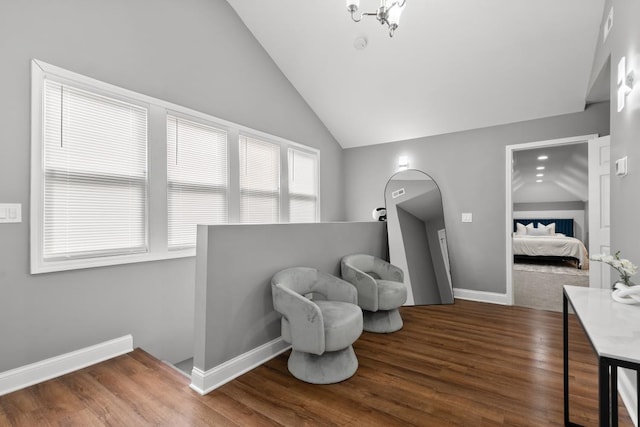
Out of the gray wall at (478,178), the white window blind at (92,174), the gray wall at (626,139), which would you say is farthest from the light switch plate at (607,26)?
the white window blind at (92,174)

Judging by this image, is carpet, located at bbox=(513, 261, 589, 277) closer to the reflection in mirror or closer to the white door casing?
the white door casing

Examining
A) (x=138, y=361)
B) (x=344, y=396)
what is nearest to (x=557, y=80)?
(x=344, y=396)

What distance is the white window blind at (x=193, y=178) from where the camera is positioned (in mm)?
2965

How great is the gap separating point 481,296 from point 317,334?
3262mm

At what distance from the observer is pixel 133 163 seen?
267 cm

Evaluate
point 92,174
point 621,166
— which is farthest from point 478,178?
point 92,174

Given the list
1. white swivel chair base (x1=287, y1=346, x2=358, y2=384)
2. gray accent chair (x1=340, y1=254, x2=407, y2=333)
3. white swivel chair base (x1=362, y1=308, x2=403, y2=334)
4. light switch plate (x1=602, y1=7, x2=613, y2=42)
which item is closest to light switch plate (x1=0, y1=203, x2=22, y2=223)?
white swivel chair base (x1=287, y1=346, x2=358, y2=384)

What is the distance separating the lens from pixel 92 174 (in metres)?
2.43

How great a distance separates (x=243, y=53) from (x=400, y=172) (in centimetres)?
282

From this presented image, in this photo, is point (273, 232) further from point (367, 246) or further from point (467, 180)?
point (467, 180)

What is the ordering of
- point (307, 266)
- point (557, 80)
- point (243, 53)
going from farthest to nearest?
point (243, 53), point (557, 80), point (307, 266)

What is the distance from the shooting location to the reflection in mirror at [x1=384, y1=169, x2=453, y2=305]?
4199 millimetres

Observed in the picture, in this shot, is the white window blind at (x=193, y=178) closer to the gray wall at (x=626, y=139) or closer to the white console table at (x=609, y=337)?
the white console table at (x=609, y=337)

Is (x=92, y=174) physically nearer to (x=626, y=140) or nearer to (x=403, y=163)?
(x=626, y=140)
